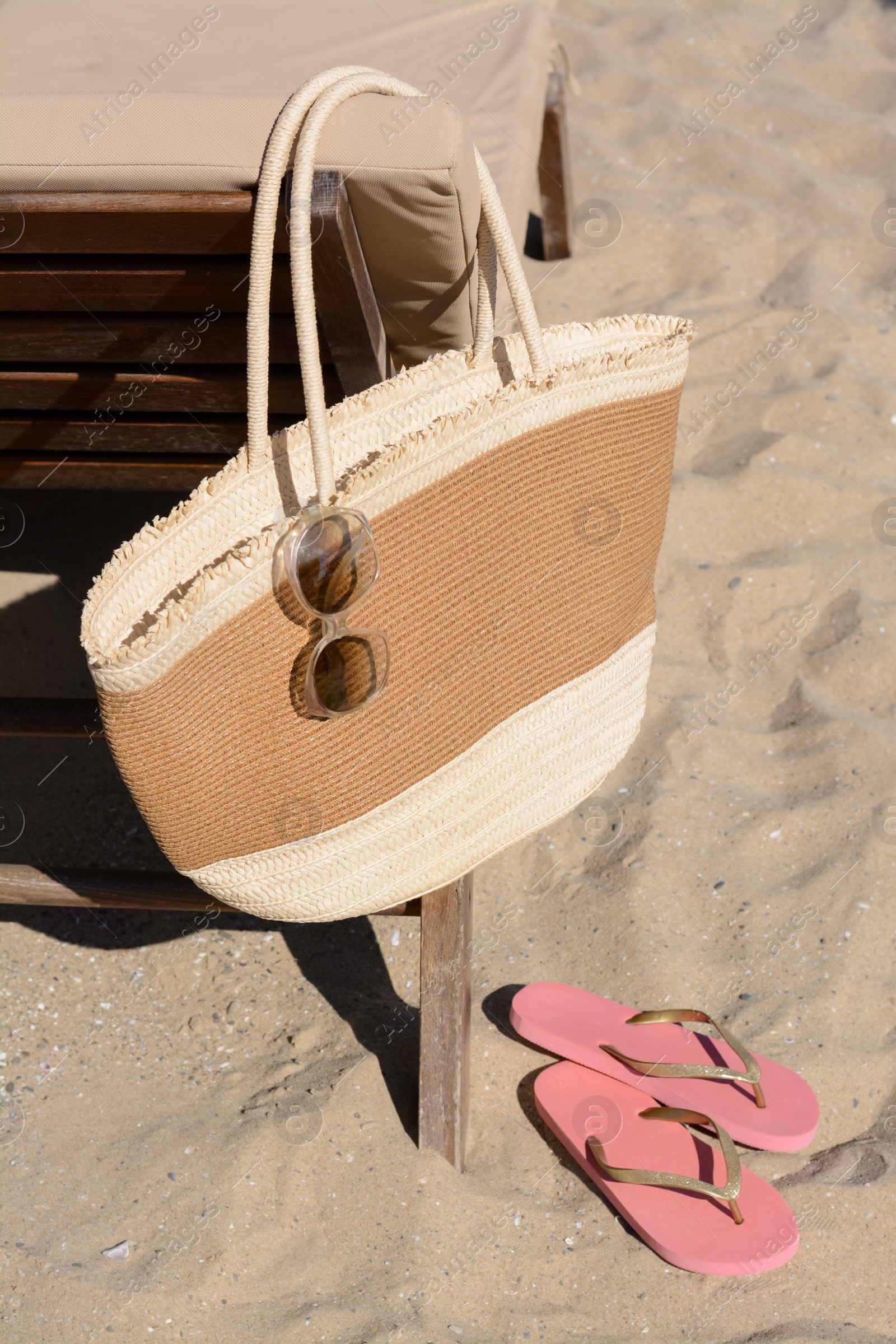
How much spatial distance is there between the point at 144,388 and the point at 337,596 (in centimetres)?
63

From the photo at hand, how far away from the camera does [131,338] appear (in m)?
1.34

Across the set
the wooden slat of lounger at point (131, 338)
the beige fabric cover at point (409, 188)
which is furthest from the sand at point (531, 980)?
the beige fabric cover at point (409, 188)

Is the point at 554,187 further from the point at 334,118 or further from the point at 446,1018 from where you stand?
the point at 446,1018

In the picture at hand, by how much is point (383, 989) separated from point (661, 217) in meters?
2.52

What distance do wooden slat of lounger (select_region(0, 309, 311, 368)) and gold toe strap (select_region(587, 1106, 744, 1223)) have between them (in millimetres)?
1121

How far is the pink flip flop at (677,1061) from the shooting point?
4.78ft

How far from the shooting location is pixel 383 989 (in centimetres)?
174

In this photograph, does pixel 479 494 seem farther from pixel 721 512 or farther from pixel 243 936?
pixel 721 512

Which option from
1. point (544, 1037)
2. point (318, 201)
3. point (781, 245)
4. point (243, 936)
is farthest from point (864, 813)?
point (781, 245)

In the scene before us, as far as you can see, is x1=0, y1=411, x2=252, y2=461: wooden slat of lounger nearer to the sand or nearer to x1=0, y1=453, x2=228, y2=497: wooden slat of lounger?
x1=0, y1=453, x2=228, y2=497: wooden slat of lounger

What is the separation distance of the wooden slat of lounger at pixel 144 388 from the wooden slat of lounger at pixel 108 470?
113 millimetres

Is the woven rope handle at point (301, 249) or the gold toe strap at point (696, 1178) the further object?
the gold toe strap at point (696, 1178)

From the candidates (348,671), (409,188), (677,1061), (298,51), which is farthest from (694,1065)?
(298,51)

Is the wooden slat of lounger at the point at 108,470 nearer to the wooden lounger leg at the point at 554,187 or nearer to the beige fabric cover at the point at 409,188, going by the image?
the beige fabric cover at the point at 409,188
